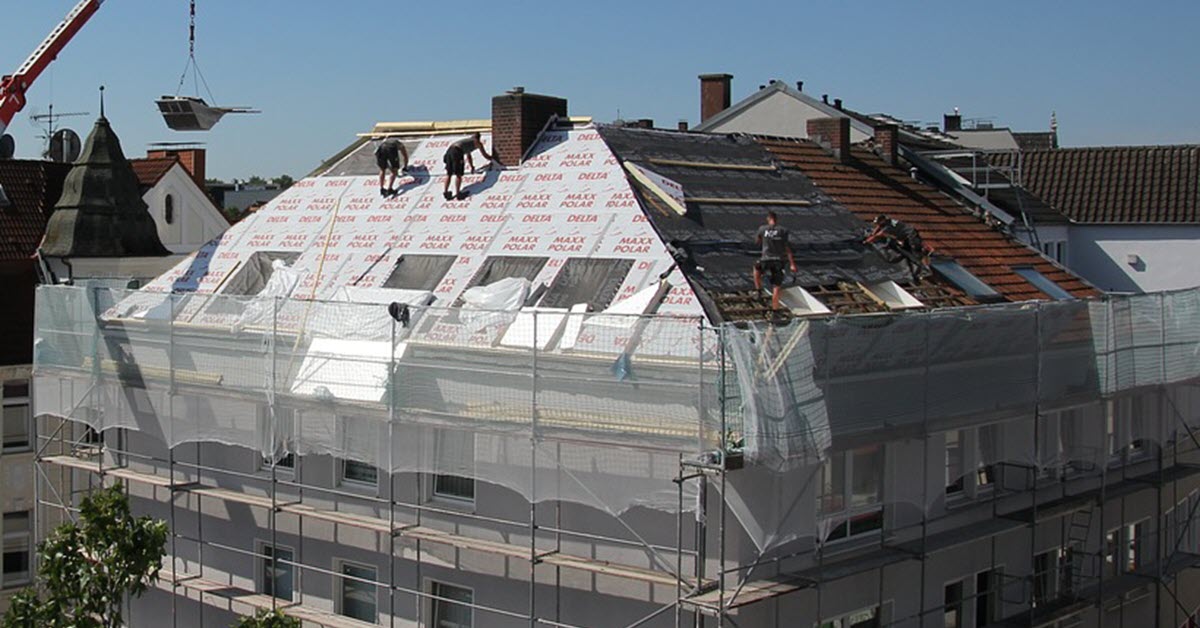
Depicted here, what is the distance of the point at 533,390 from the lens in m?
16.6

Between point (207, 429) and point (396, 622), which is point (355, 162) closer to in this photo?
point (207, 429)

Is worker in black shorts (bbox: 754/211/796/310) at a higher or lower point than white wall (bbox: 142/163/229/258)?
lower

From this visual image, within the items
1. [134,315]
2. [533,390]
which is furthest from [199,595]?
[533,390]

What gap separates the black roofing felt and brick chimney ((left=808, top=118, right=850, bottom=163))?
257 cm

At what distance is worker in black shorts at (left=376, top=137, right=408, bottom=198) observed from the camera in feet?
76.1

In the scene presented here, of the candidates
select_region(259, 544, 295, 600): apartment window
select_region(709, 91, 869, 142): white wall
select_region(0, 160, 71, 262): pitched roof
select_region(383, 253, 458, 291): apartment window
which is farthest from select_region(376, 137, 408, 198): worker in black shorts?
select_region(0, 160, 71, 262): pitched roof

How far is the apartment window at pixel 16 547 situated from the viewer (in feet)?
92.2

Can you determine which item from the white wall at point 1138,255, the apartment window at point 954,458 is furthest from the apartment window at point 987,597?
the white wall at point 1138,255

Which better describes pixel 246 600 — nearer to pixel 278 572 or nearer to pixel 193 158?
pixel 278 572

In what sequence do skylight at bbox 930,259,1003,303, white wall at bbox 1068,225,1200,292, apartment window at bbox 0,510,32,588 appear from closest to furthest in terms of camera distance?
skylight at bbox 930,259,1003,303 < apartment window at bbox 0,510,32,588 < white wall at bbox 1068,225,1200,292

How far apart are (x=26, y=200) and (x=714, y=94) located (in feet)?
54.6

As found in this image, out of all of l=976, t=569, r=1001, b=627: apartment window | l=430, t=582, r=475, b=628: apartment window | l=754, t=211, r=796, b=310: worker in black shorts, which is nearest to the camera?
l=430, t=582, r=475, b=628: apartment window

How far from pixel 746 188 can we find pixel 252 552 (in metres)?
9.54

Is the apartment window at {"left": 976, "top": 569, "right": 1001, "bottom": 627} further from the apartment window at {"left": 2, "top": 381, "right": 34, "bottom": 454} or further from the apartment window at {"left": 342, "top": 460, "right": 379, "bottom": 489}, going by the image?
the apartment window at {"left": 2, "top": 381, "right": 34, "bottom": 454}
